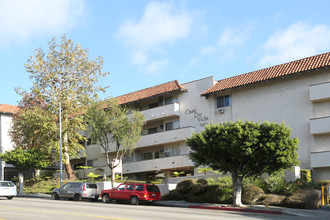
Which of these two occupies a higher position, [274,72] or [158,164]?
[274,72]

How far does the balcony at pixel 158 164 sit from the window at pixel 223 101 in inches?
237

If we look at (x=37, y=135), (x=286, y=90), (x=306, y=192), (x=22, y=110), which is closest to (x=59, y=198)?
(x=37, y=135)

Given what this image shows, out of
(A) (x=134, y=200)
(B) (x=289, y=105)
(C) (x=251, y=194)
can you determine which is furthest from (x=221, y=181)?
(B) (x=289, y=105)

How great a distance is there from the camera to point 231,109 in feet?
125

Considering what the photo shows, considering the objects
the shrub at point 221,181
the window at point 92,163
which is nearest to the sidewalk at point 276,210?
the shrub at point 221,181

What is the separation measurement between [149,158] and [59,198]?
1458 centimetres

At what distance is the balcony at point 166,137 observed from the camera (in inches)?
1582

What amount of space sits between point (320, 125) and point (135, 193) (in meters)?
15.4

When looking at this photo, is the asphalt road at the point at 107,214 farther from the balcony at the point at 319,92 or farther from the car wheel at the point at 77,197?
the balcony at the point at 319,92

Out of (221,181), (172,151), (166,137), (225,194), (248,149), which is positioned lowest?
(225,194)

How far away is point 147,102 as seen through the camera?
46062 mm

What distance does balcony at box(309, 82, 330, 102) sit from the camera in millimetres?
31750

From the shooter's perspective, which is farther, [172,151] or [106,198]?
[172,151]

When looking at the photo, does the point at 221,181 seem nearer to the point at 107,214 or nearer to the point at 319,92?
the point at 319,92
